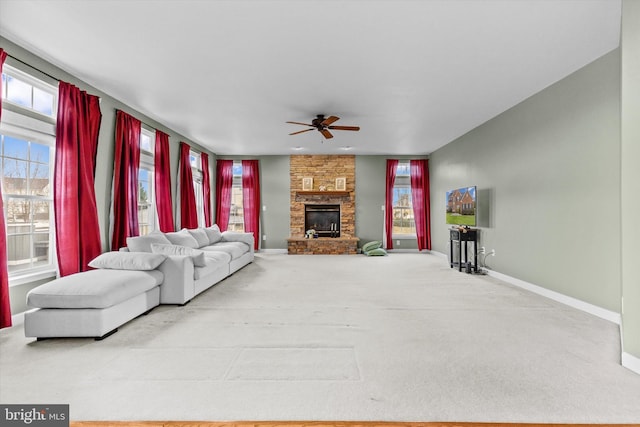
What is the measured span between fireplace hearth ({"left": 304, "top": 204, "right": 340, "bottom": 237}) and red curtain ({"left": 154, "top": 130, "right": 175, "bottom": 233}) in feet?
13.6

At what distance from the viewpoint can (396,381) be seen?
6.96 feet

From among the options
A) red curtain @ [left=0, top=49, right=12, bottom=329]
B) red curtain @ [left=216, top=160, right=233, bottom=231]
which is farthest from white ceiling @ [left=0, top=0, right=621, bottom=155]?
red curtain @ [left=216, top=160, right=233, bottom=231]

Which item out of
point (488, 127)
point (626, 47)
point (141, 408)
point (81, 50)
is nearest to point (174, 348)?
point (141, 408)

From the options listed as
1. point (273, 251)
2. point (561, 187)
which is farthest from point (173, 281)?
point (273, 251)

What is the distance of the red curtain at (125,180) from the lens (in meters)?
4.69

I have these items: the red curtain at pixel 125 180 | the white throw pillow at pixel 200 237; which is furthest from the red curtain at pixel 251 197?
the red curtain at pixel 125 180

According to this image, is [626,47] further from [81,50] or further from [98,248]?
[98,248]

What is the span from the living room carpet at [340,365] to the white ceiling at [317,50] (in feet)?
9.25

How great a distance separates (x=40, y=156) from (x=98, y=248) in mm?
1261

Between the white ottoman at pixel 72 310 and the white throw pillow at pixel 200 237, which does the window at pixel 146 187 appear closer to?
the white throw pillow at pixel 200 237

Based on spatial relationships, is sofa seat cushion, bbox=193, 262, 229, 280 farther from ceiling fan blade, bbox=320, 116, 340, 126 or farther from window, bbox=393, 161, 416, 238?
window, bbox=393, 161, 416, 238

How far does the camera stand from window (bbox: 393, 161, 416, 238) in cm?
944

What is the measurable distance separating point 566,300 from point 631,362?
1876 millimetres

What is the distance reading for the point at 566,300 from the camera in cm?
396
